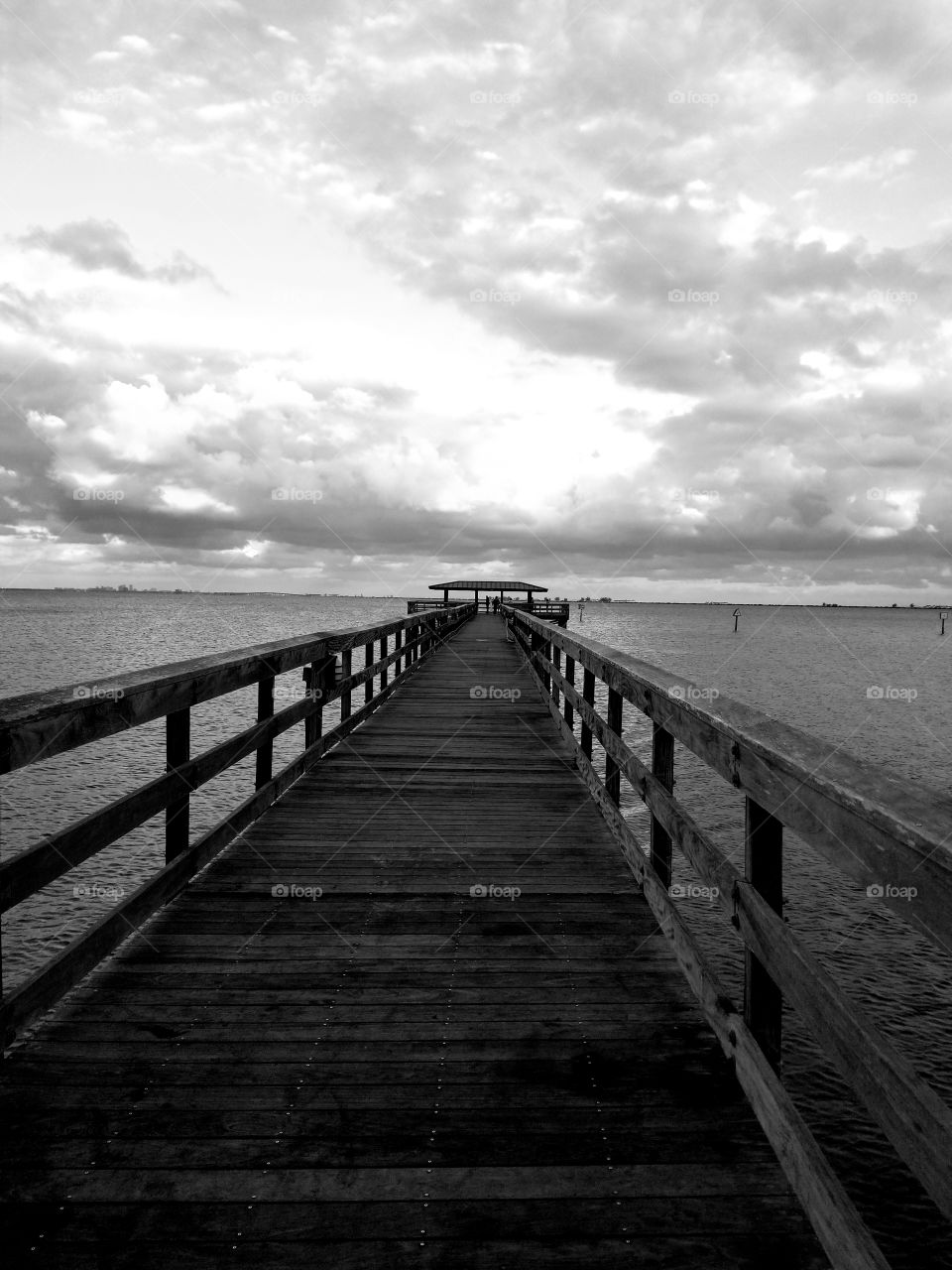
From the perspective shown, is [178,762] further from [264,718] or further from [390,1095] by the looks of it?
[390,1095]

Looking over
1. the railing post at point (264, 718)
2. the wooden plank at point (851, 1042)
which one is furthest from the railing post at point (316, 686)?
the wooden plank at point (851, 1042)

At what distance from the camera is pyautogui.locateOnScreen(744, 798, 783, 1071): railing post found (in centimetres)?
238

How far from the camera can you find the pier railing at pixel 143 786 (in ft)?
8.27

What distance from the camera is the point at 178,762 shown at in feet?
12.8

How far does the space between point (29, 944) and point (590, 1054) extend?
7.72m

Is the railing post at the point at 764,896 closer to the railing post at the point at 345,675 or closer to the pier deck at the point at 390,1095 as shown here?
the pier deck at the point at 390,1095

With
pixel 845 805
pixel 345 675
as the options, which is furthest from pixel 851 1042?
pixel 345 675

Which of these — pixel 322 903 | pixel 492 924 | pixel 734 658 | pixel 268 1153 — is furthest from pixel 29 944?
pixel 734 658

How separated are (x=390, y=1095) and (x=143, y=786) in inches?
90.3

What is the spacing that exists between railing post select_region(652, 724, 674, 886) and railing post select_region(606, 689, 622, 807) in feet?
3.07

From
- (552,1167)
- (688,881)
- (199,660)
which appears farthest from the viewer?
(688,881)

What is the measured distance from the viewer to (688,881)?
10.9 meters

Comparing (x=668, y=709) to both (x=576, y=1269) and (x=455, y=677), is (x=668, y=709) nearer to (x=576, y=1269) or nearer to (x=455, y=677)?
(x=576, y=1269)

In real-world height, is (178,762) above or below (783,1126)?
above
